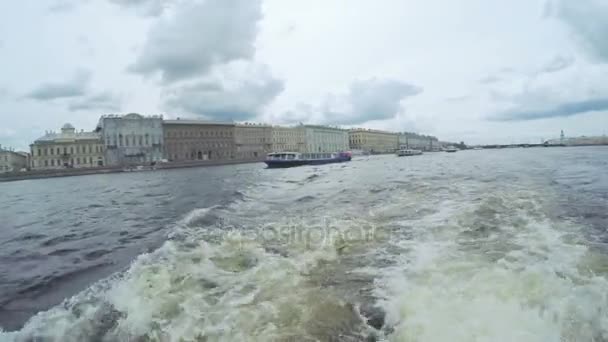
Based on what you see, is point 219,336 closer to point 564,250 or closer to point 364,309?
point 364,309

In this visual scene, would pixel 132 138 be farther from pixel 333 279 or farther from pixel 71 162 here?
pixel 333 279

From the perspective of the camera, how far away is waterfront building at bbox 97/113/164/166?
8594 cm

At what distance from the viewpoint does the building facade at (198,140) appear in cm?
9494

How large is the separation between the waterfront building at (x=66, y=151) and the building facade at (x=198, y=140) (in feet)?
51.7

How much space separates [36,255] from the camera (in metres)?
8.85

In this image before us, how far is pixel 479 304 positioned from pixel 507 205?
6.81 metres

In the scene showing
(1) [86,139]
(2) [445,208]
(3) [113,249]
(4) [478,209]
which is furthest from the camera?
(1) [86,139]

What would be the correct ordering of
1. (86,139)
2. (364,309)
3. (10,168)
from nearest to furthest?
(364,309)
(86,139)
(10,168)

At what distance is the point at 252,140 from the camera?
113 m

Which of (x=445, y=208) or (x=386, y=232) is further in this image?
(x=445, y=208)

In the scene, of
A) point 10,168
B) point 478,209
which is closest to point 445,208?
point 478,209

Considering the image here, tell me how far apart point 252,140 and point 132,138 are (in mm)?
34867

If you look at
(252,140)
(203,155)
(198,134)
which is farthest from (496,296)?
(252,140)

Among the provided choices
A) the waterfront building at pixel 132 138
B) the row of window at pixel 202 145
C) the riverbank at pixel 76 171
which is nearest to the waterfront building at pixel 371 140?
the row of window at pixel 202 145
